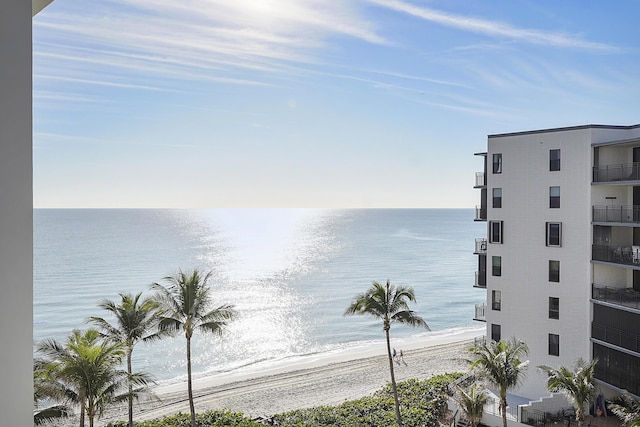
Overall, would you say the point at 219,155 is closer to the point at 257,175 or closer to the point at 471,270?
the point at 257,175

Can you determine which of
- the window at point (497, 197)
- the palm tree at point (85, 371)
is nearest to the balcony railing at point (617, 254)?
the window at point (497, 197)

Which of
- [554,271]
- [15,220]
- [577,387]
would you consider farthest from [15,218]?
[554,271]

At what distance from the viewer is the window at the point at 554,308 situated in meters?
23.4

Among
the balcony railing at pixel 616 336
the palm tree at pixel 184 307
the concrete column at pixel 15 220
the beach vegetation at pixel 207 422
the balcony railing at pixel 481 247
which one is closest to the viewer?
the concrete column at pixel 15 220

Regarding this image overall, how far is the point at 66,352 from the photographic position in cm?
1470

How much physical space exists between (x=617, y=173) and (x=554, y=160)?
257 centimetres

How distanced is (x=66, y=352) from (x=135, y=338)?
3.95 metres

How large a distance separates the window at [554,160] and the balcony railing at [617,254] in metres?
3.78

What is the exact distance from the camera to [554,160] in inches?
922

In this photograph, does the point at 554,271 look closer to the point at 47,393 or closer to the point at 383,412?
the point at 383,412

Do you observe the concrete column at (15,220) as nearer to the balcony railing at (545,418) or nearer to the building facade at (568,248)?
the balcony railing at (545,418)

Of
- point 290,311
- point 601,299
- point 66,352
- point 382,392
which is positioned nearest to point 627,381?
point 601,299

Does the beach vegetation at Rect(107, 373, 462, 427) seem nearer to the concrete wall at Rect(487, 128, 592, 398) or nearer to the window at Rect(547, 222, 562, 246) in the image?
the concrete wall at Rect(487, 128, 592, 398)

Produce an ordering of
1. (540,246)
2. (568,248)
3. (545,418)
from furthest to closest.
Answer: (540,246) < (568,248) < (545,418)
